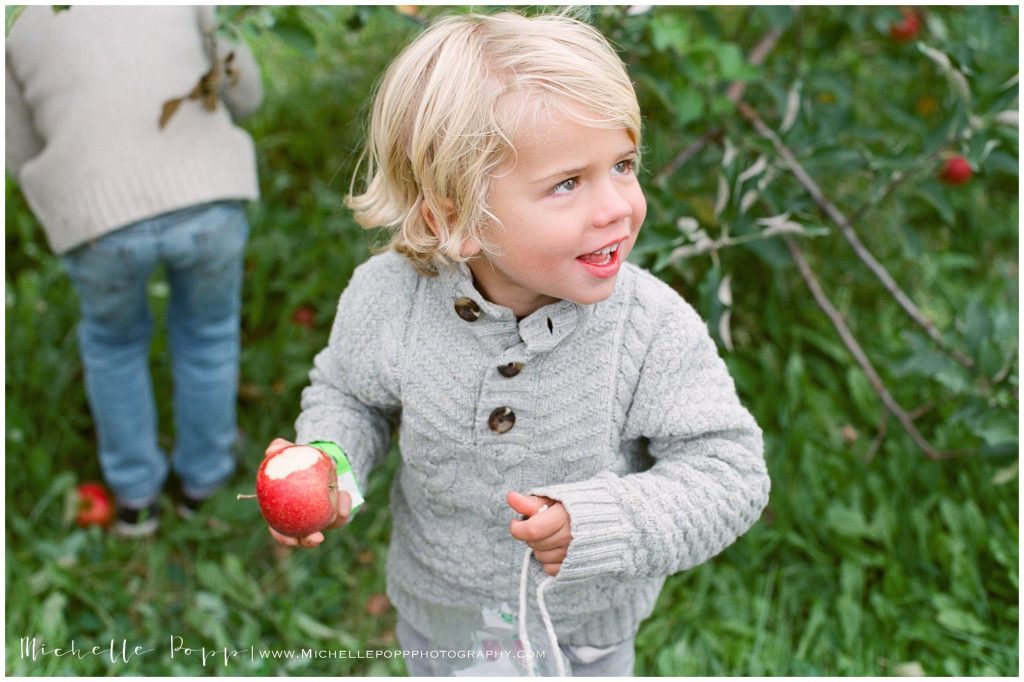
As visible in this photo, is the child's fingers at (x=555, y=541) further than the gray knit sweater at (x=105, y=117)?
No

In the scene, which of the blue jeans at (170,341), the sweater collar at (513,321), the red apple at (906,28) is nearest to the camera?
the sweater collar at (513,321)

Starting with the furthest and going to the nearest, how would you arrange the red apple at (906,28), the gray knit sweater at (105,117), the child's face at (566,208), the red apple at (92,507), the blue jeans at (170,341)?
1. the red apple at (906,28)
2. the red apple at (92,507)
3. the blue jeans at (170,341)
4. the gray knit sweater at (105,117)
5. the child's face at (566,208)

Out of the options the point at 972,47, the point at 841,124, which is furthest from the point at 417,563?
the point at 972,47

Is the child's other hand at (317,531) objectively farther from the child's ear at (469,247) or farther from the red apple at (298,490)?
the child's ear at (469,247)

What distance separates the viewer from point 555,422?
133 cm

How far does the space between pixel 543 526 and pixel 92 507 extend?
1674mm

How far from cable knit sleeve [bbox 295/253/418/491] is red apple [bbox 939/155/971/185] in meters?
1.73

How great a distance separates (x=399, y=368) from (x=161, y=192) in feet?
2.92

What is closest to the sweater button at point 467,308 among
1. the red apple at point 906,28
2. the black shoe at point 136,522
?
the black shoe at point 136,522

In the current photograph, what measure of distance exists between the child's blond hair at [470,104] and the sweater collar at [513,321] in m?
0.04

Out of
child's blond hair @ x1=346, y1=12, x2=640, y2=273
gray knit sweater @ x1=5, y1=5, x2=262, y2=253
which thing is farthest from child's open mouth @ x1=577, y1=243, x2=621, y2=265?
gray knit sweater @ x1=5, y1=5, x2=262, y2=253

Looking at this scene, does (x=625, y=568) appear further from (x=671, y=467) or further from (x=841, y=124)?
(x=841, y=124)

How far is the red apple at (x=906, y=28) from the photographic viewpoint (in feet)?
8.79

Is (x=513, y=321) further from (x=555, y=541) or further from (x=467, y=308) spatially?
(x=555, y=541)
